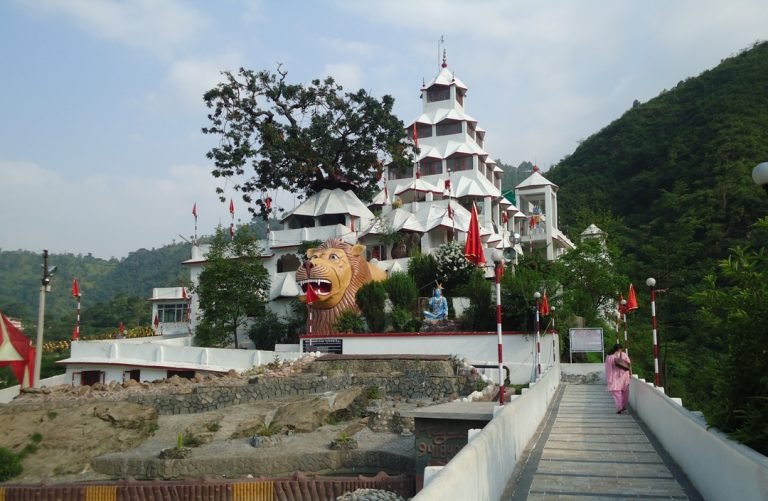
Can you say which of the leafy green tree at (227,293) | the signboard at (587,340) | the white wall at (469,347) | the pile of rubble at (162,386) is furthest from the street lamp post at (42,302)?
the signboard at (587,340)

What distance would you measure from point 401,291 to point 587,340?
741cm

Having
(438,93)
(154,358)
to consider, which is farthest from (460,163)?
(154,358)

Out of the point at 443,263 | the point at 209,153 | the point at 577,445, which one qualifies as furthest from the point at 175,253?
the point at 577,445

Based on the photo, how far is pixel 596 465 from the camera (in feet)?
26.2

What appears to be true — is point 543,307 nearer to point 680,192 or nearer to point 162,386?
point 162,386

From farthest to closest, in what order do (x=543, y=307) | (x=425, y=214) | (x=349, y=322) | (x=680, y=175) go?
(x=680, y=175) → (x=425, y=214) → (x=349, y=322) → (x=543, y=307)

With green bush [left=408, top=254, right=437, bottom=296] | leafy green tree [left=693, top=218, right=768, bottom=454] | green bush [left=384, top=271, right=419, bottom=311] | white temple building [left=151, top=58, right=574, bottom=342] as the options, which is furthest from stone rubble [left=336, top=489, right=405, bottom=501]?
white temple building [left=151, top=58, right=574, bottom=342]

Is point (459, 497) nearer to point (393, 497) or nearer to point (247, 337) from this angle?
point (393, 497)

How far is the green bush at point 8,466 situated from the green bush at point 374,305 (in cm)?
1267

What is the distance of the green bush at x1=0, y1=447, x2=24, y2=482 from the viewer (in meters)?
16.6

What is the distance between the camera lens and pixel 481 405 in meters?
11.3

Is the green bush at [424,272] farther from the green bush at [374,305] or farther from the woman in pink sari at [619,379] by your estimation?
the woman in pink sari at [619,379]

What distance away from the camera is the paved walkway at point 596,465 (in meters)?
6.61

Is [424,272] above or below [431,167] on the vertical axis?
below
